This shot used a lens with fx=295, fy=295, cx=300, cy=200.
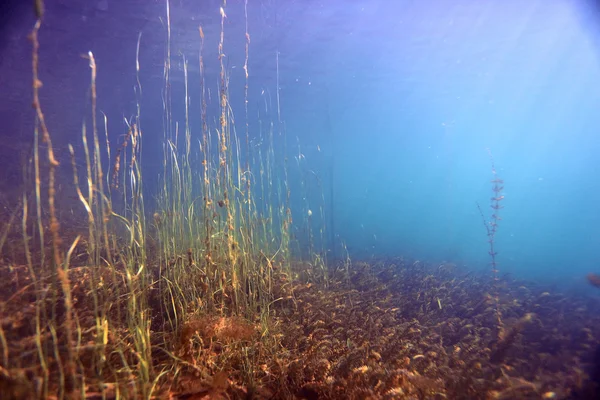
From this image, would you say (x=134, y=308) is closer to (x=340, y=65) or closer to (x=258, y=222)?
(x=258, y=222)

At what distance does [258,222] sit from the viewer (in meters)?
3.79

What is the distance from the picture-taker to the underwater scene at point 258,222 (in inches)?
81.7

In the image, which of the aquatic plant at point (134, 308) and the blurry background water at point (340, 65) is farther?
the blurry background water at point (340, 65)

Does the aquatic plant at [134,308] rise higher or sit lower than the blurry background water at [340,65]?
lower

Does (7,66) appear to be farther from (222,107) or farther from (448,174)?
(448,174)

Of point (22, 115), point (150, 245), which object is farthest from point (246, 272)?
point (22, 115)

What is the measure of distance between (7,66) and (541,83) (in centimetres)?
3214

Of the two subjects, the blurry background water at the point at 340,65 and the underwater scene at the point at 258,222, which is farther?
the blurry background water at the point at 340,65

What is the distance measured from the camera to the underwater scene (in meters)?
2.07

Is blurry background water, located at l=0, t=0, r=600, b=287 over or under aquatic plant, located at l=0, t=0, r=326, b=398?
over

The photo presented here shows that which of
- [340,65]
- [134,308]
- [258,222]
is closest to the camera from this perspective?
[134,308]

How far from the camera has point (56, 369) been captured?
1.79m

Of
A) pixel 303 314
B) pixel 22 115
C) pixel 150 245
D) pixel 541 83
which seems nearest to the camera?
pixel 303 314

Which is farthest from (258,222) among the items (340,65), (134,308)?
(340,65)
